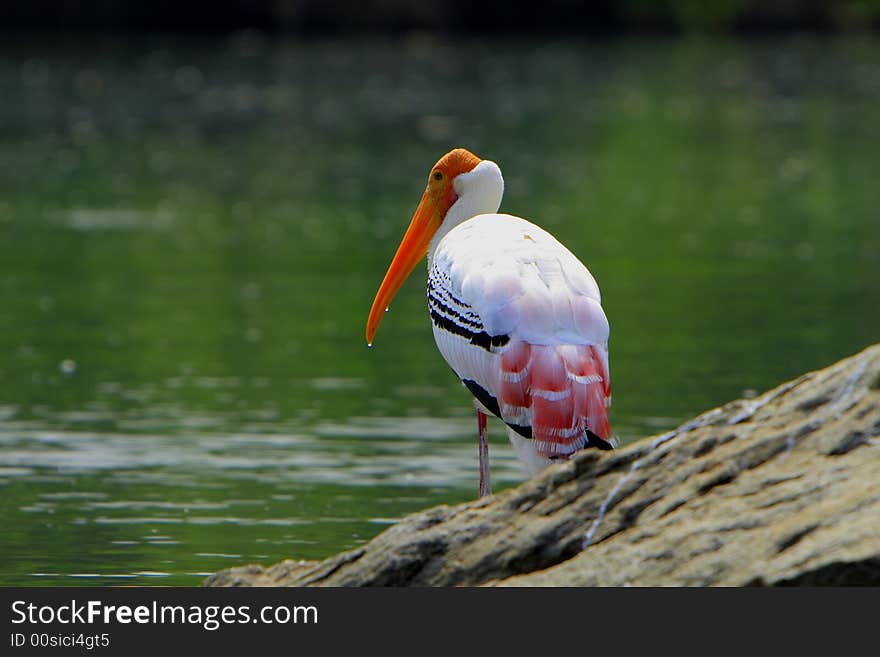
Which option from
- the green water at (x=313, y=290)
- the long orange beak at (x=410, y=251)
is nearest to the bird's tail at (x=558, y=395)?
the long orange beak at (x=410, y=251)

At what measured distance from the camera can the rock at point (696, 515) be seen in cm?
622

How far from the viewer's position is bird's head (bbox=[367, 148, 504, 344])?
30.3 ft

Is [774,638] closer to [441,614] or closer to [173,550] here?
[441,614]

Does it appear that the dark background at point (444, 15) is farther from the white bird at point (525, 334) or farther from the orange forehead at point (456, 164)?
the white bird at point (525, 334)

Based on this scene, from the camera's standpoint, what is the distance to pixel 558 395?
757 cm

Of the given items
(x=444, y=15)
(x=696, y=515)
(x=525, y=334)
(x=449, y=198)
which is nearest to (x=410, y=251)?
(x=449, y=198)

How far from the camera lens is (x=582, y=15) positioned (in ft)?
260

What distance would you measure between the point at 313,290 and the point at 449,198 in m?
8.54

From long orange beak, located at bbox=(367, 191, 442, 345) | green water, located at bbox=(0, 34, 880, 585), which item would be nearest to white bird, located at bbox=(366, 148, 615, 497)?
long orange beak, located at bbox=(367, 191, 442, 345)

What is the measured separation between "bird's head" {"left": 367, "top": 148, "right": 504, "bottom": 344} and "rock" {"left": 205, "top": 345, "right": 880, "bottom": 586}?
7.01 ft

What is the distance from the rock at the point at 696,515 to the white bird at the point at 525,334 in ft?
1.27

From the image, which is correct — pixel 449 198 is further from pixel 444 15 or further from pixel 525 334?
pixel 444 15

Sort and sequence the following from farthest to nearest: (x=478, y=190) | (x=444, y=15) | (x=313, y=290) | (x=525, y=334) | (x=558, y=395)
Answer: (x=444, y=15)
(x=313, y=290)
(x=478, y=190)
(x=525, y=334)
(x=558, y=395)

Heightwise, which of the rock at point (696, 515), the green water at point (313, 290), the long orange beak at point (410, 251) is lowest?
the rock at point (696, 515)
